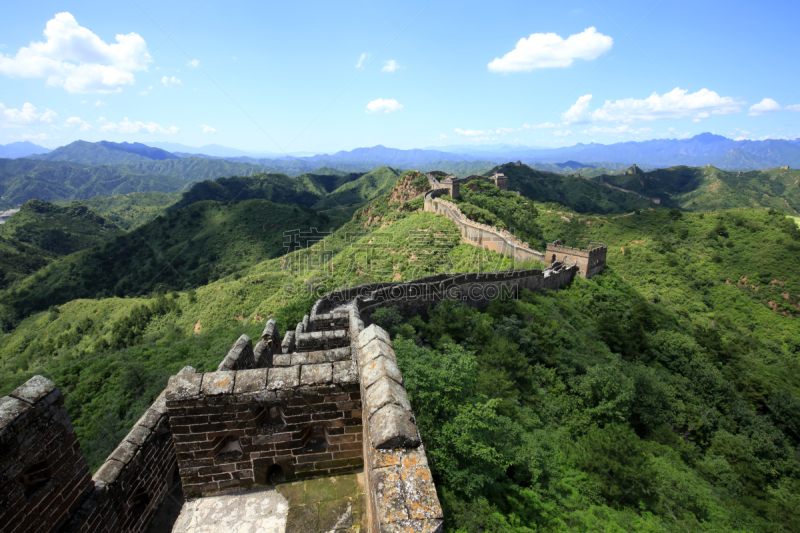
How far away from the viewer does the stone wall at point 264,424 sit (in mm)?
3891

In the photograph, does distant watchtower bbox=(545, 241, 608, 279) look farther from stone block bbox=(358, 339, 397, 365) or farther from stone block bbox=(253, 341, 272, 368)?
stone block bbox=(358, 339, 397, 365)

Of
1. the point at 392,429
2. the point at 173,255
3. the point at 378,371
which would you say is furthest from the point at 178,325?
the point at 392,429

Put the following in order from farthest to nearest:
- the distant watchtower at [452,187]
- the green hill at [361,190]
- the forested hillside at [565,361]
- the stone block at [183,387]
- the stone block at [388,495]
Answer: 1. the green hill at [361,190]
2. the distant watchtower at [452,187]
3. the forested hillside at [565,361]
4. the stone block at [183,387]
5. the stone block at [388,495]

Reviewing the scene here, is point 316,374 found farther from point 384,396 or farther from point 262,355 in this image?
point 262,355

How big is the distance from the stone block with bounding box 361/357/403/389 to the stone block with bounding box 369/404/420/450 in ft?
1.44

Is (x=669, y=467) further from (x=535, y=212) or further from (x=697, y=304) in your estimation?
(x=535, y=212)

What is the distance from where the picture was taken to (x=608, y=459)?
10.4 m

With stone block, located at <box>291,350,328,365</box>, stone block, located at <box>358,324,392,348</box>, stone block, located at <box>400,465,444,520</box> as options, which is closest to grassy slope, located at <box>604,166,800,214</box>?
stone block, located at <box>358,324,392,348</box>

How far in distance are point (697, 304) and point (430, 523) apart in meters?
45.1

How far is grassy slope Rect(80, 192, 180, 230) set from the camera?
436 ft

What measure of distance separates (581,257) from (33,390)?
31.3 meters

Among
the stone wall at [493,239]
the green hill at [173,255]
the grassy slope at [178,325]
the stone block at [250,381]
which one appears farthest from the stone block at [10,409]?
the green hill at [173,255]

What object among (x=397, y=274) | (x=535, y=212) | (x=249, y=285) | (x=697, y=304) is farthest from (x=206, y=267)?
(x=697, y=304)

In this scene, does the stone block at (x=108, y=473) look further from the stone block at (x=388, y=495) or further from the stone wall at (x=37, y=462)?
the stone block at (x=388, y=495)
